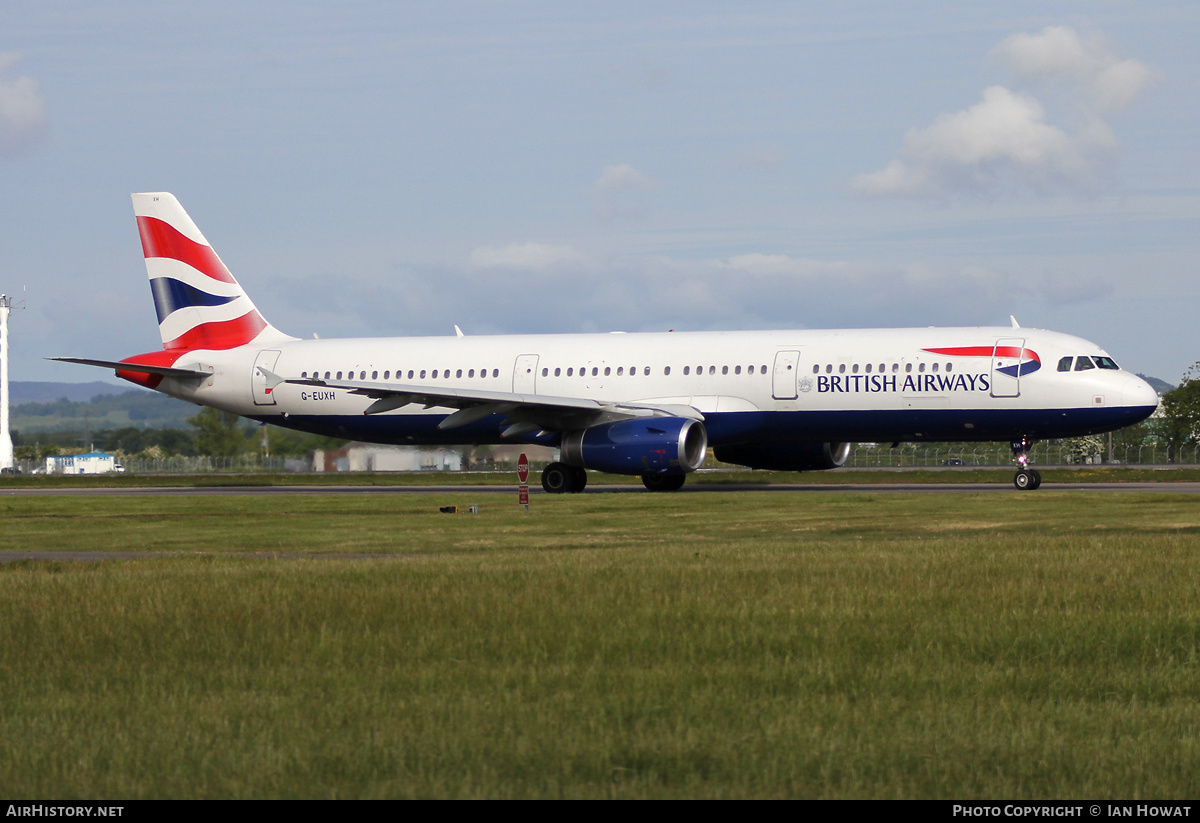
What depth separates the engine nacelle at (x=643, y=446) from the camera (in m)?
34.8

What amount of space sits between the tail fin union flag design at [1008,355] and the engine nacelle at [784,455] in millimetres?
5745

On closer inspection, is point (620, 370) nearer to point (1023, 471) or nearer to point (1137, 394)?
point (1023, 471)

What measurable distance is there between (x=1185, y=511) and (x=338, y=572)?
1789cm

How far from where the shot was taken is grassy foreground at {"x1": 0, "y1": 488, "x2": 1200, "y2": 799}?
750cm

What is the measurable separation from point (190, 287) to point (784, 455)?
19566 millimetres

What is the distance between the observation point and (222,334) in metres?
44.7

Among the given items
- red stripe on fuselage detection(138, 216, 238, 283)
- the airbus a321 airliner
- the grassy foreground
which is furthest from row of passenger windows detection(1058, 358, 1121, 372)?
red stripe on fuselage detection(138, 216, 238, 283)

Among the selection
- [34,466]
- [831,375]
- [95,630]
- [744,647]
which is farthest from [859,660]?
[34,466]

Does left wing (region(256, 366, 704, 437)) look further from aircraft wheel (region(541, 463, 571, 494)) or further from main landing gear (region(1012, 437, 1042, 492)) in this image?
main landing gear (region(1012, 437, 1042, 492))

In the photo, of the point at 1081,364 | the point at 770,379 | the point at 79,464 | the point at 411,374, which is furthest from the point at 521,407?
the point at 79,464

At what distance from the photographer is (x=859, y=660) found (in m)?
10.5

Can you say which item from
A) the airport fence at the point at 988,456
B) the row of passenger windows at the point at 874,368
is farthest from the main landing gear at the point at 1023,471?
the airport fence at the point at 988,456

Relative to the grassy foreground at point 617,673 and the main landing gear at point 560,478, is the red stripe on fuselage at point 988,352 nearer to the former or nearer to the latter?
the main landing gear at point 560,478
